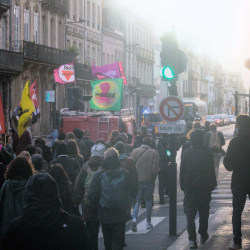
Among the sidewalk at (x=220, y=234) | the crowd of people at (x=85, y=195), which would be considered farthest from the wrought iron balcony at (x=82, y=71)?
the crowd of people at (x=85, y=195)

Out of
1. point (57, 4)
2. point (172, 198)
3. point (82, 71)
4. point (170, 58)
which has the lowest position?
point (172, 198)

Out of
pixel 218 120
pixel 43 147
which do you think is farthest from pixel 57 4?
pixel 218 120

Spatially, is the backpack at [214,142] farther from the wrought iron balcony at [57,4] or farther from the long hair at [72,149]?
the wrought iron balcony at [57,4]

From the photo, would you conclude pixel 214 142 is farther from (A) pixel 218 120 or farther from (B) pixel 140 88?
(A) pixel 218 120

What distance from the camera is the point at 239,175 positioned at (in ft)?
31.0

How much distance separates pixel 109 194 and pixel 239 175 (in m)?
2.01

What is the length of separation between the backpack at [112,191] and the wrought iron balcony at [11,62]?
30.0 m

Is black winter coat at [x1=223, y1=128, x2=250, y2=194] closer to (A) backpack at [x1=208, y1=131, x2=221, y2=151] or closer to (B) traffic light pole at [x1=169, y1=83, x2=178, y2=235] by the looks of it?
(B) traffic light pole at [x1=169, y1=83, x2=178, y2=235]

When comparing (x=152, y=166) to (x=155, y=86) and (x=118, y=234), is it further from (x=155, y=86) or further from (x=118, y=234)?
(x=155, y=86)

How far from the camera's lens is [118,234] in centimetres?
845

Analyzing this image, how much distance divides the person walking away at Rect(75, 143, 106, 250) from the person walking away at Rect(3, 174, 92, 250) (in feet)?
14.0

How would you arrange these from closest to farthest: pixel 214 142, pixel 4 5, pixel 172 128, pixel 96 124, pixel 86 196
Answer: pixel 86 196 < pixel 172 128 < pixel 214 142 < pixel 96 124 < pixel 4 5

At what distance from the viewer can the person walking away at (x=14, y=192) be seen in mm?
7488

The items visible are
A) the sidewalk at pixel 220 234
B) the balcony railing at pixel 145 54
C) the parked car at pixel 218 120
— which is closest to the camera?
the sidewalk at pixel 220 234
